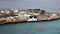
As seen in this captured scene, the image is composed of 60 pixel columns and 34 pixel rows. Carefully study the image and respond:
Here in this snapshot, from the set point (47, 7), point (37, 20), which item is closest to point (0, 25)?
point (37, 20)

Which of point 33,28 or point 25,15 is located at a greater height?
point 25,15

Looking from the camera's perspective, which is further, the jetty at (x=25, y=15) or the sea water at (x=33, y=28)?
the jetty at (x=25, y=15)

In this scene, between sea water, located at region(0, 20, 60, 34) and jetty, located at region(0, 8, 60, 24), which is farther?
jetty, located at region(0, 8, 60, 24)

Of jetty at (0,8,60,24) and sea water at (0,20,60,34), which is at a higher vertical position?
jetty at (0,8,60,24)

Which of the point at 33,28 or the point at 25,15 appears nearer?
the point at 33,28

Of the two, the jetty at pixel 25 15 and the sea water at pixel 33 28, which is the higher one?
the jetty at pixel 25 15
